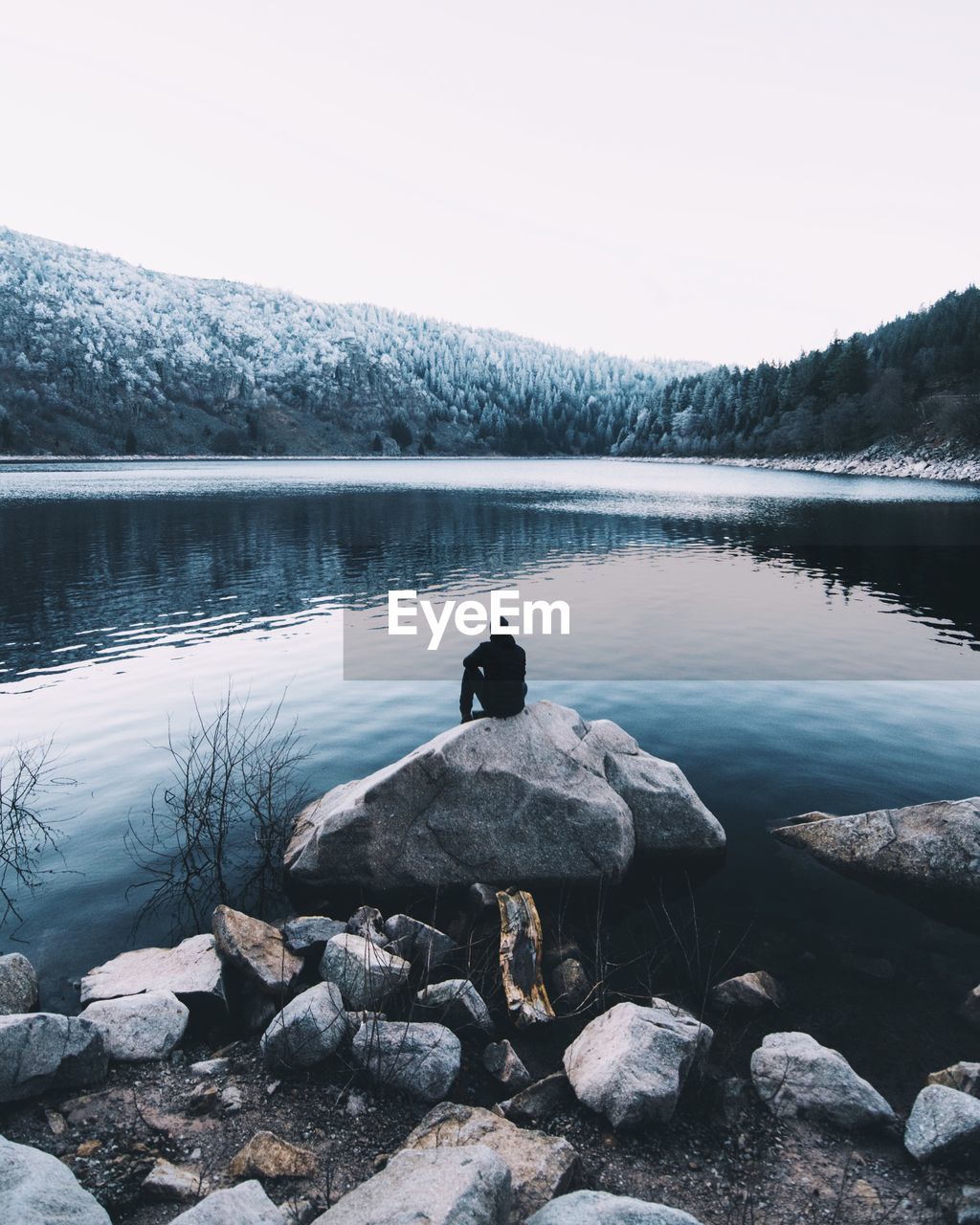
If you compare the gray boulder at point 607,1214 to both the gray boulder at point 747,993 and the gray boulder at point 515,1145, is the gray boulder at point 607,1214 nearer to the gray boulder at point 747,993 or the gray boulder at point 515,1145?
the gray boulder at point 515,1145

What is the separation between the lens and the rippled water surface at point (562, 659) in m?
13.9

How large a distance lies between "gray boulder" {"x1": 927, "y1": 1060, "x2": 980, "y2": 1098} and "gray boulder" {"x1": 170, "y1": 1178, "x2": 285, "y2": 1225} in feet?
22.6

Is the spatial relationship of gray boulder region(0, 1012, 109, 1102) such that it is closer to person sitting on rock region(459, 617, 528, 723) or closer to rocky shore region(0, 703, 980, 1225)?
rocky shore region(0, 703, 980, 1225)

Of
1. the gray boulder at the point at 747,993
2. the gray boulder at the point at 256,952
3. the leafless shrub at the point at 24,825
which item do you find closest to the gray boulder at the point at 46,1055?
the gray boulder at the point at 256,952

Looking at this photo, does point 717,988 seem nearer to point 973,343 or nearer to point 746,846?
point 746,846

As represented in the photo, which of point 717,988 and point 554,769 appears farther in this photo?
A: point 554,769

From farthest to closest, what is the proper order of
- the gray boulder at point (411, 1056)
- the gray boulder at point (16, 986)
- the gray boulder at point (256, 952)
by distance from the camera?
the gray boulder at point (256, 952)
the gray boulder at point (16, 986)
the gray boulder at point (411, 1056)

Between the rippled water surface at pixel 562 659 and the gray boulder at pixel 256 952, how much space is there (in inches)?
93.2

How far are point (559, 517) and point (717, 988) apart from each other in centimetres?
7268

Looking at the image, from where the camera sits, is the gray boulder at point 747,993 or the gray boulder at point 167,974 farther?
the gray boulder at point 747,993

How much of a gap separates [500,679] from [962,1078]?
8.70 metres

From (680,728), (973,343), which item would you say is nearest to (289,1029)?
(680,728)

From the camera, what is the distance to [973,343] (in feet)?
505

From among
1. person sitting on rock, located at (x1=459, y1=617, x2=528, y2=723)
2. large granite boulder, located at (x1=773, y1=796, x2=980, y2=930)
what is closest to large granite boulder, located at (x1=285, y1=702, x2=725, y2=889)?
person sitting on rock, located at (x1=459, y1=617, x2=528, y2=723)
